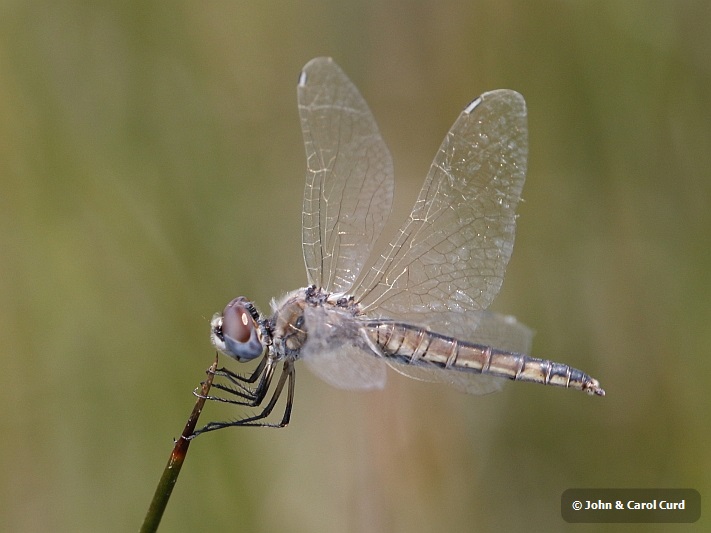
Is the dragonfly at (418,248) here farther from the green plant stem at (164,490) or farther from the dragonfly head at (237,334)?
the green plant stem at (164,490)

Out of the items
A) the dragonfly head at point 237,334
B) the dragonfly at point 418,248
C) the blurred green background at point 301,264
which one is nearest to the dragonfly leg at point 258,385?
the dragonfly at point 418,248

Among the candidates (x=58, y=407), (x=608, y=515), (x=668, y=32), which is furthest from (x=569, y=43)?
(x=58, y=407)

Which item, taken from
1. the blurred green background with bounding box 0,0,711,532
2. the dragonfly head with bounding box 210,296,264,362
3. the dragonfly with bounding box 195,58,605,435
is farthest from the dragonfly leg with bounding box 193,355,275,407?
the blurred green background with bounding box 0,0,711,532

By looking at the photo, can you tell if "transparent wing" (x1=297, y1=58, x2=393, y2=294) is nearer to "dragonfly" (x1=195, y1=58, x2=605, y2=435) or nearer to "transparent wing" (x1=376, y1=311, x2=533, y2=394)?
"dragonfly" (x1=195, y1=58, x2=605, y2=435)

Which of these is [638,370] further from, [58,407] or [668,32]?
[58,407]

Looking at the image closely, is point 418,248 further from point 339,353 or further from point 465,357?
point 339,353
